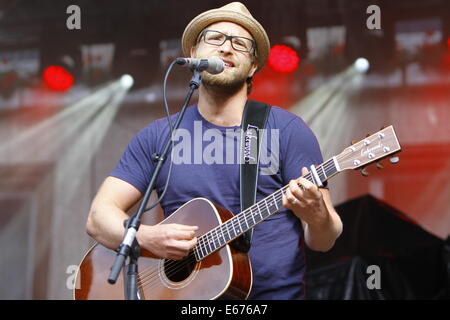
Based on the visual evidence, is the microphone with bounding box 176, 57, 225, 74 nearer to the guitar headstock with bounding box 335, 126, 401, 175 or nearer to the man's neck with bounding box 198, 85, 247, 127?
the man's neck with bounding box 198, 85, 247, 127

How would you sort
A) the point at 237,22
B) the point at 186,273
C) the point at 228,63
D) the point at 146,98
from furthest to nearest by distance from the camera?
the point at 146,98, the point at 237,22, the point at 228,63, the point at 186,273

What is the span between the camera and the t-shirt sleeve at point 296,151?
101 inches

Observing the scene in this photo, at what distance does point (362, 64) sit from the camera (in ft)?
18.1

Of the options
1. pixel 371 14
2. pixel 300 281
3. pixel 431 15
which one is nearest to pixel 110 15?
pixel 371 14

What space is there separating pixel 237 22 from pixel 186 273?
1.20 meters

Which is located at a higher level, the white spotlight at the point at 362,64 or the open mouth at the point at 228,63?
the white spotlight at the point at 362,64

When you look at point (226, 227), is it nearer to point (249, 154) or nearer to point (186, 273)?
point (186, 273)

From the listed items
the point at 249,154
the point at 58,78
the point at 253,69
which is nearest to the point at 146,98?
the point at 58,78

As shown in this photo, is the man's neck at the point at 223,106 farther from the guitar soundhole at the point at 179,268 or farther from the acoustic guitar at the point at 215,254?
the guitar soundhole at the point at 179,268

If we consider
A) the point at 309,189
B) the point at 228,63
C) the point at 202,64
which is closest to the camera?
the point at 309,189

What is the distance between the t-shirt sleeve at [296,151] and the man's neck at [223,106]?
275 mm

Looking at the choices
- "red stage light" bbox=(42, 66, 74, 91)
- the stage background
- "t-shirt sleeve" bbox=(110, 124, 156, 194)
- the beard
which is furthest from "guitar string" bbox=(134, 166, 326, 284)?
"red stage light" bbox=(42, 66, 74, 91)

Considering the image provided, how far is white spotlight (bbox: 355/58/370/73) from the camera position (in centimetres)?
551

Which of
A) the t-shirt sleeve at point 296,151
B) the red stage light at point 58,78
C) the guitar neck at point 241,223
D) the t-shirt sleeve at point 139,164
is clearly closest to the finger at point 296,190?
the guitar neck at point 241,223
